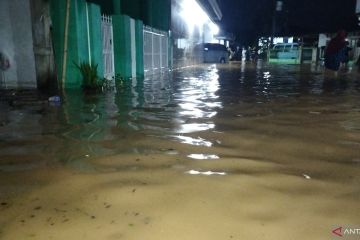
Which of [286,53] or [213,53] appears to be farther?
[213,53]

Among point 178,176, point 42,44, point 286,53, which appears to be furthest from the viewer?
point 286,53

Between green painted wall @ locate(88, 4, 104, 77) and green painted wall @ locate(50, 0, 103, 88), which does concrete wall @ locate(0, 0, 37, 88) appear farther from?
green painted wall @ locate(88, 4, 104, 77)

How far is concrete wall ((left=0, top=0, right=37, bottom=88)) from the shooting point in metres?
7.78

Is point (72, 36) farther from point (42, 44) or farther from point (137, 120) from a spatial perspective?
point (137, 120)

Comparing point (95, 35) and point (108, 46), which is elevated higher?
point (95, 35)

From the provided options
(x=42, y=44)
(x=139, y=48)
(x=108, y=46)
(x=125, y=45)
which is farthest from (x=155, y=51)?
(x=42, y=44)

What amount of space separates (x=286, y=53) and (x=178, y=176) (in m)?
27.5

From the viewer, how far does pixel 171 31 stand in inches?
750

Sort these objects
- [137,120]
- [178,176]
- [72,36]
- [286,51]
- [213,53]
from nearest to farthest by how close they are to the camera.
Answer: [178,176] < [137,120] < [72,36] < [286,51] < [213,53]

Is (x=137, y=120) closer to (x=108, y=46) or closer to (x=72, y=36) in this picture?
(x=72, y=36)

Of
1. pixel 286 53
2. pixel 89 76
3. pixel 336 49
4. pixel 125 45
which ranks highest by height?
pixel 125 45

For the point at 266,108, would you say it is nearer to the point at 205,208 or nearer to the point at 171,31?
the point at 205,208

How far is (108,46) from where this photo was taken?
10625mm

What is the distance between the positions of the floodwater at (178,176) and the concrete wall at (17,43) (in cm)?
341
